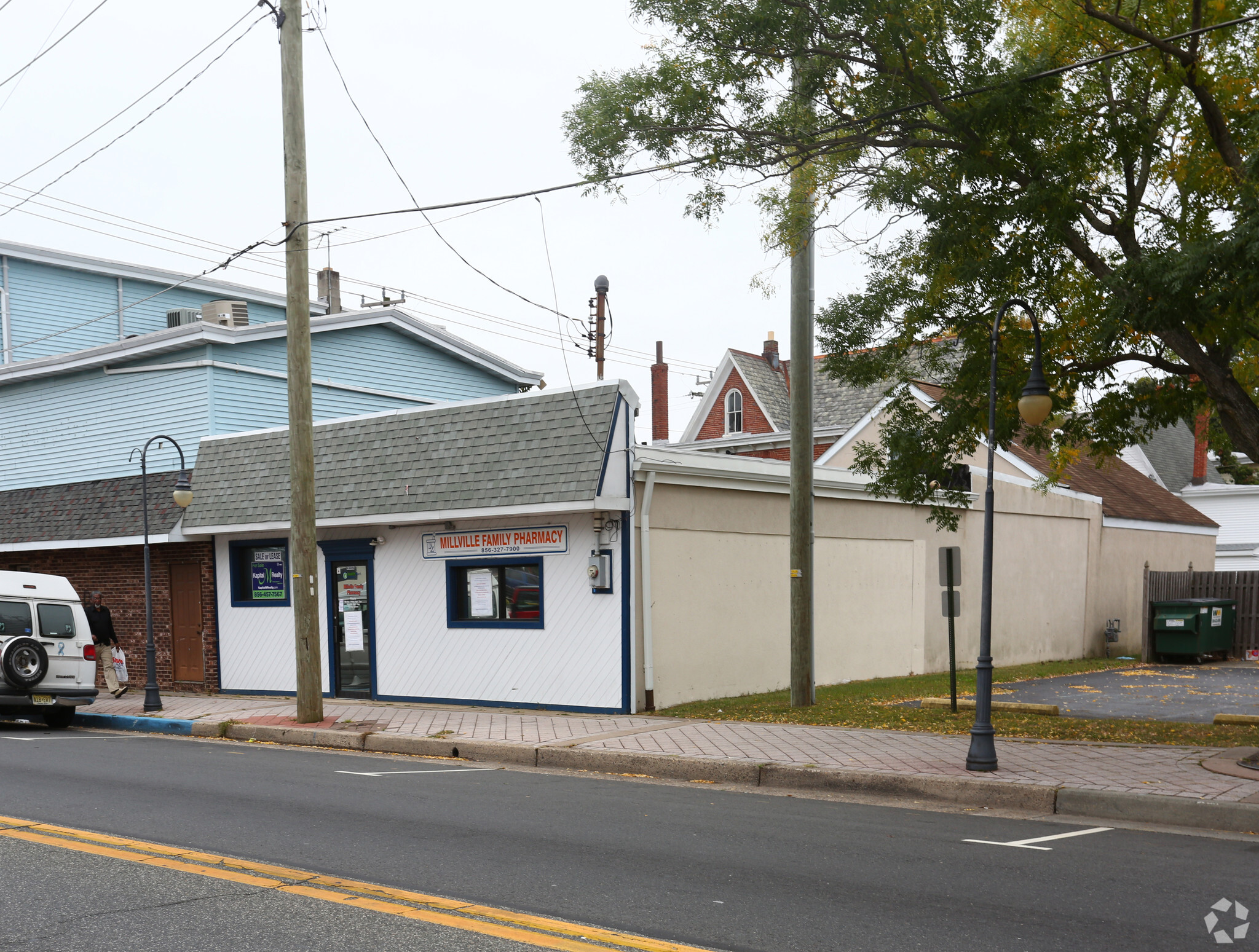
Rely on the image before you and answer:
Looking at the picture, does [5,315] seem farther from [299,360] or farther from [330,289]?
[299,360]

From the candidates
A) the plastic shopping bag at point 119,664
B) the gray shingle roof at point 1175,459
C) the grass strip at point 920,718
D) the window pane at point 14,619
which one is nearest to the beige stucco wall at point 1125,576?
the grass strip at point 920,718

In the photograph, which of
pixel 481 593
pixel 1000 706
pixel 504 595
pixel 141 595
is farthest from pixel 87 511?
pixel 1000 706

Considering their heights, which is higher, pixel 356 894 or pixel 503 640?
pixel 503 640

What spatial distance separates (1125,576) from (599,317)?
1630 centimetres

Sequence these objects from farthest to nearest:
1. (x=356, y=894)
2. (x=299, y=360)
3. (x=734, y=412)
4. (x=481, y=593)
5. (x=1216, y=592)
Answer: (x=734, y=412) → (x=1216, y=592) → (x=481, y=593) → (x=299, y=360) → (x=356, y=894)

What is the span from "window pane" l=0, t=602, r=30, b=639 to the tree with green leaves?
10751mm

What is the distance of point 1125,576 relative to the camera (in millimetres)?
30047

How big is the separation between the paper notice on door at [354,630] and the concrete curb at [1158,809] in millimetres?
12163

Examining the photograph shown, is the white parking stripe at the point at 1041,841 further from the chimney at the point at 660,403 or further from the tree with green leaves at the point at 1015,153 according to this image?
the chimney at the point at 660,403

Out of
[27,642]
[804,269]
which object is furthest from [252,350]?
Answer: [804,269]

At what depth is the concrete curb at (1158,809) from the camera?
8227 millimetres

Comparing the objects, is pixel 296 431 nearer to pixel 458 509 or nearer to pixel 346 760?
pixel 458 509

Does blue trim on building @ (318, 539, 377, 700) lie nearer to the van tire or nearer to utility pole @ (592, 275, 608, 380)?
the van tire

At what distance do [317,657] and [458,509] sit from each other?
2.94 metres
